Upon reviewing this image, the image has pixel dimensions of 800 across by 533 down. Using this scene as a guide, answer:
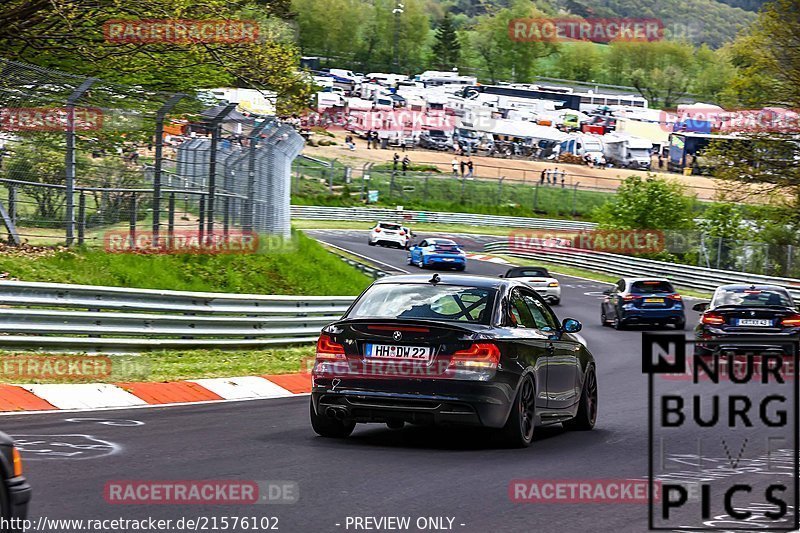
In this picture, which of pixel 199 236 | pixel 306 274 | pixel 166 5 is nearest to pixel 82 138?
pixel 199 236

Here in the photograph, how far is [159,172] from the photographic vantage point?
18500 mm

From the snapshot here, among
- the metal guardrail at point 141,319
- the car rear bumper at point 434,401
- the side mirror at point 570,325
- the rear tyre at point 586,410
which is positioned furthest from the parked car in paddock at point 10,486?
the metal guardrail at point 141,319

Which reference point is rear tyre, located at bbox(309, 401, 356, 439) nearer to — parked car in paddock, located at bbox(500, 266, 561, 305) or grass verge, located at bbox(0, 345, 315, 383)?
grass verge, located at bbox(0, 345, 315, 383)

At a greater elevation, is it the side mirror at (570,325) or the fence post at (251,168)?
the fence post at (251,168)

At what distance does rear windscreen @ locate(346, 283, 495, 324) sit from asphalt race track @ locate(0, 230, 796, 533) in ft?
3.39

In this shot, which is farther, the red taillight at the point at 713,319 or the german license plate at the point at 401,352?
the red taillight at the point at 713,319

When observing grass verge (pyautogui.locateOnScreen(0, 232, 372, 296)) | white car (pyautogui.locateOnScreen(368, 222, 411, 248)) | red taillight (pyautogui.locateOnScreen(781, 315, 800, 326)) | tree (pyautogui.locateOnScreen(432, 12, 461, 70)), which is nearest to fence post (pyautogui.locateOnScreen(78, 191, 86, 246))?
grass verge (pyautogui.locateOnScreen(0, 232, 372, 296))

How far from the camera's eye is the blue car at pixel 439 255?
47094mm

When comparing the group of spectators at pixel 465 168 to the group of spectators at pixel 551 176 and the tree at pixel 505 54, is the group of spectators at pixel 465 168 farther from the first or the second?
the tree at pixel 505 54

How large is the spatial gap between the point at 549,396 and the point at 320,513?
14.0 feet

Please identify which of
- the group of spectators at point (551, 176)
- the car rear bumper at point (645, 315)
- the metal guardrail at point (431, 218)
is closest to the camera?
the car rear bumper at point (645, 315)

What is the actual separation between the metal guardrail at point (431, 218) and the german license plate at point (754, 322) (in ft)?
162

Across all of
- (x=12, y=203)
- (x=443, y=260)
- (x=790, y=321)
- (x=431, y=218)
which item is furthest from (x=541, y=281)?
(x=431, y=218)

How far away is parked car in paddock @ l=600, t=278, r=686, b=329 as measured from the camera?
30422 millimetres
